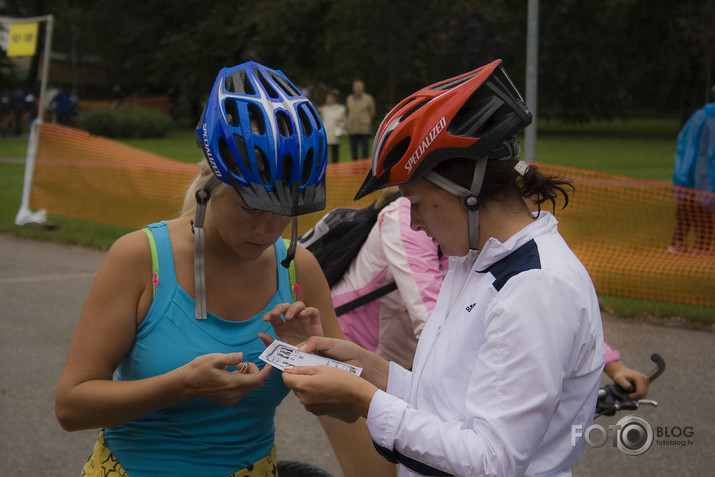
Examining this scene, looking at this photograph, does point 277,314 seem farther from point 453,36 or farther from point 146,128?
point 146,128

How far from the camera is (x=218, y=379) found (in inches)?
80.0

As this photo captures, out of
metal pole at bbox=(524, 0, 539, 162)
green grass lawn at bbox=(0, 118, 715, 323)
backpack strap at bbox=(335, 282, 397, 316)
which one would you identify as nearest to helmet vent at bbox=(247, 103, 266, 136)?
backpack strap at bbox=(335, 282, 397, 316)

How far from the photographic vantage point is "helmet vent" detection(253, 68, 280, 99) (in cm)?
229

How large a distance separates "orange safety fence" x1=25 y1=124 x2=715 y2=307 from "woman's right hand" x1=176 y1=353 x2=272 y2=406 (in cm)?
469

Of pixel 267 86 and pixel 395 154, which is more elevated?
pixel 267 86

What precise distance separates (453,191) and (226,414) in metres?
0.91

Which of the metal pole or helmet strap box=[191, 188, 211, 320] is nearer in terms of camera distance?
helmet strap box=[191, 188, 211, 320]

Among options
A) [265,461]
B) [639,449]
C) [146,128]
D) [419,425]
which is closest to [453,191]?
[419,425]

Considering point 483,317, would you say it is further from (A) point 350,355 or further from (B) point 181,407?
(B) point 181,407

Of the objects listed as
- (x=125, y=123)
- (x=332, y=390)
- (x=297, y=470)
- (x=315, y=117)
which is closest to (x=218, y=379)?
(x=332, y=390)

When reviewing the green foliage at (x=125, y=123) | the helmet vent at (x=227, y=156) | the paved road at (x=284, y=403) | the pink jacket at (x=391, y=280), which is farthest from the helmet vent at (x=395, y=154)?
the green foliage at (x=125, y=123)

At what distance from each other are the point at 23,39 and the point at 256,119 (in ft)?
39.2

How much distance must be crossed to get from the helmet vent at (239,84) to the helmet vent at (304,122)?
0.48 feet

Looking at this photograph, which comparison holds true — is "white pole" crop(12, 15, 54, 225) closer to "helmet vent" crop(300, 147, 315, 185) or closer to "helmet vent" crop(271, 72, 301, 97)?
"helmet vent" crop(271, 72, 301, 97)
